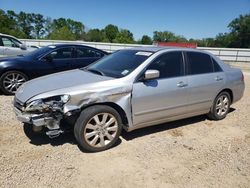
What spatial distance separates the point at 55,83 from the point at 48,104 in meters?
0.56

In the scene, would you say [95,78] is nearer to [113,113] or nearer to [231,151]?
[113,113]

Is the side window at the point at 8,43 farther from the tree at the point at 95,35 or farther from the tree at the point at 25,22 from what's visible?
the tree at the point at 25,22

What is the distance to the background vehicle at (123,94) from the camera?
12.5 ft

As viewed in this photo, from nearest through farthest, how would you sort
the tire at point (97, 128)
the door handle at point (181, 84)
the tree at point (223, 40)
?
1. the tire at point (97, 128)
2. the door handle at point (181, 84)
3. the tree at point (223, 40)

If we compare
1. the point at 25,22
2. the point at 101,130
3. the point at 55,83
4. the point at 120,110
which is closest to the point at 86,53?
the point at 55,83

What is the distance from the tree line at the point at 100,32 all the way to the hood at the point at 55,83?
64183 millimetres

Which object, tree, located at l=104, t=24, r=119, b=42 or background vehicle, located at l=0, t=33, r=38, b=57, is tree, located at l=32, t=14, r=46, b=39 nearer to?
tree, located at l=104, t=24, r=119, b=42

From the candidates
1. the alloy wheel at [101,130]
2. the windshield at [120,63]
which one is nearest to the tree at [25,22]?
the windshield at [120,63]

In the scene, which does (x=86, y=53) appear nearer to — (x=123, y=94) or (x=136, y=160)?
(x=123, y=94)

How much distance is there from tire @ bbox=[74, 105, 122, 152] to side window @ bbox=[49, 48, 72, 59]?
4.13m

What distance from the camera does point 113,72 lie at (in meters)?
4.50

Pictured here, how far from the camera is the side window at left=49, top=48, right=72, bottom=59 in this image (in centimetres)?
757

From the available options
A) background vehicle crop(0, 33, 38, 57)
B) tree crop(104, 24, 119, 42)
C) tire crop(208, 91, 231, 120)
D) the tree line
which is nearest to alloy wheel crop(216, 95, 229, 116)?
tire crop(208, 91, 231, 120)

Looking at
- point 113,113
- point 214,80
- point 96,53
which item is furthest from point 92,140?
point 96,53
